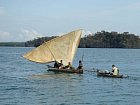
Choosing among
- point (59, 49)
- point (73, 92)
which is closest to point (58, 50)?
point (59, 49)

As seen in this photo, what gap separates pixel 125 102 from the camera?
113ft

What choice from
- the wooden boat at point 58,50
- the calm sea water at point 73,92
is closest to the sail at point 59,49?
the wooden boat at point 58,50

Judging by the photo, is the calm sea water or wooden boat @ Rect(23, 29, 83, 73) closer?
the calm sea water

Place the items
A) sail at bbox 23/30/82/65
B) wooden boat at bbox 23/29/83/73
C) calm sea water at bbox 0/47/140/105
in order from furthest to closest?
sail at bbox 23/30/82/65
wooden boat at bbox 23/29/83/73
calm sea water at bbox 0/47/140/105

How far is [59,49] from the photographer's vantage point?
64.7 meters

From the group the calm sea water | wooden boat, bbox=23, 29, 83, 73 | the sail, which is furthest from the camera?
the sail

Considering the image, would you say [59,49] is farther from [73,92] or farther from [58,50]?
[73,92]

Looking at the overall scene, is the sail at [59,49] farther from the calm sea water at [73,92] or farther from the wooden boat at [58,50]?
the calm sea water at [73,92]

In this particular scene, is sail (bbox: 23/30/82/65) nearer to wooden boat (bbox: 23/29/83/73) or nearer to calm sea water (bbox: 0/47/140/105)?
wooden boat (bbox: 23/29/83/73)

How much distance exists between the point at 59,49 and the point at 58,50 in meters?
0.23

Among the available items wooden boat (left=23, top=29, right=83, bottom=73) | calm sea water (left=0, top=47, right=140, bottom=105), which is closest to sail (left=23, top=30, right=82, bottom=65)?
wooden boat (left=23, top=29, right=83, bottom=73)

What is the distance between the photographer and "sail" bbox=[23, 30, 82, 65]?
208 feet

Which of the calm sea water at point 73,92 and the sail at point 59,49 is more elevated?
the sail at point 59,49

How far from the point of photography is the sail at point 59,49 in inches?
2493
